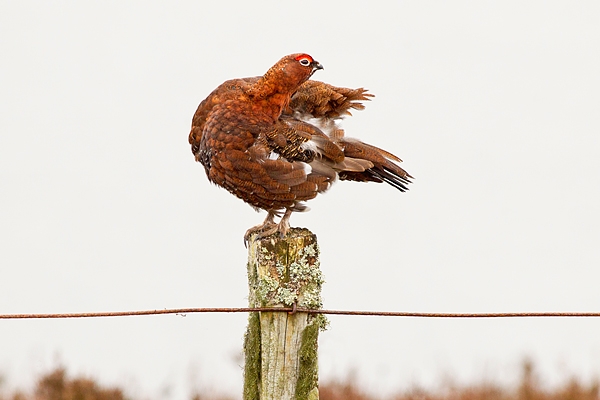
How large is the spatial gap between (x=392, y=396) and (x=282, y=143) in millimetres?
2627

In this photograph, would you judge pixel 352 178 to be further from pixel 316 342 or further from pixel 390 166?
pixel 316 342

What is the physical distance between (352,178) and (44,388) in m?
2.85

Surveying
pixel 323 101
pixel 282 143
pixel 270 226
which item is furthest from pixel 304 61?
pixel 270 226

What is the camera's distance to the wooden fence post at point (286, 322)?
2.84 metres

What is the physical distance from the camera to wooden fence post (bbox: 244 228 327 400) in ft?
9.32

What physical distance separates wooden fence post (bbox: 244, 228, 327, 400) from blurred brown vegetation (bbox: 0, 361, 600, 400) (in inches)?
99.9

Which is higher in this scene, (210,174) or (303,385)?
(210,174)

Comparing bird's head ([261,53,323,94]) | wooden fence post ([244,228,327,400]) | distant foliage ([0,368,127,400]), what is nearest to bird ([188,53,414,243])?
bird's head ([261,53,323,94])

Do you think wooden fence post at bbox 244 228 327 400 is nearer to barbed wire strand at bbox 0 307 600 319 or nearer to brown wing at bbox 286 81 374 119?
barbed wire strand at bbox 0 307 600 319

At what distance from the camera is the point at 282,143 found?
3707 millimetres

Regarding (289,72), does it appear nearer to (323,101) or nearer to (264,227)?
(323,101)

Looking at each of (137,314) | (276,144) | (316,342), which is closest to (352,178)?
(276,144)

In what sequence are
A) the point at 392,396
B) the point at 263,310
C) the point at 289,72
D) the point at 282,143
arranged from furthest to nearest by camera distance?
1. the point at 392,396
2. the point at 289,72
3. the point at 282,143
4. the point at 263,310

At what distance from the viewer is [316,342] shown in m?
2.88
